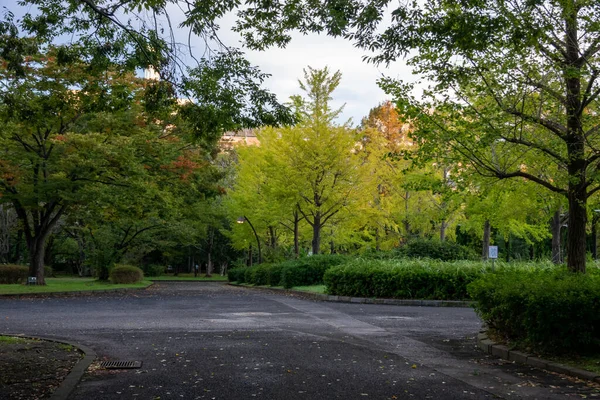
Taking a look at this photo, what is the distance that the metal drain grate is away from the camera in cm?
697

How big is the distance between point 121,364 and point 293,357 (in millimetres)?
2208

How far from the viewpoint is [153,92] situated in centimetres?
873

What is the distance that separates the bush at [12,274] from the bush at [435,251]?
1988 cm

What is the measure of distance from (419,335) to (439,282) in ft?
26.5

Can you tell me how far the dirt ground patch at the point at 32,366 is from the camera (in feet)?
18.2

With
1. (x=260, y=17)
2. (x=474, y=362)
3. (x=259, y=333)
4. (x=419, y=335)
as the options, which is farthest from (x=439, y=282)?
(x=260, y=17)

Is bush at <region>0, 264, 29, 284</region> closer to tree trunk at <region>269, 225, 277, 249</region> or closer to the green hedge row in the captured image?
the green hedge row

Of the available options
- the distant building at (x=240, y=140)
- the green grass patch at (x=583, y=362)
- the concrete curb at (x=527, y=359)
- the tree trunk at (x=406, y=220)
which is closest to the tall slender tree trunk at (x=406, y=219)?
the tree trunk at (x=406, y=220)

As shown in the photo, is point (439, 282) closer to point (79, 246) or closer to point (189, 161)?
point (189, 161)

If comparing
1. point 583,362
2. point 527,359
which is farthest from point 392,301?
point 583,362

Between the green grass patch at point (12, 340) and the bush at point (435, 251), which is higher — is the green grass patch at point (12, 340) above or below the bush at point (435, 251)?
below

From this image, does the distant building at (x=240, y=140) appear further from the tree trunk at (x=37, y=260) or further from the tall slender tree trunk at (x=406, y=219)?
the tree trunk at (x=37, y=260)

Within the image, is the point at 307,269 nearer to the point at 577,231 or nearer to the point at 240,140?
the point at 577,231

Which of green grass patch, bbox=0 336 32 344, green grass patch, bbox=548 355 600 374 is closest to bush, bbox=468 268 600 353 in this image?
green grass patch, bbox=548 355 600 374
